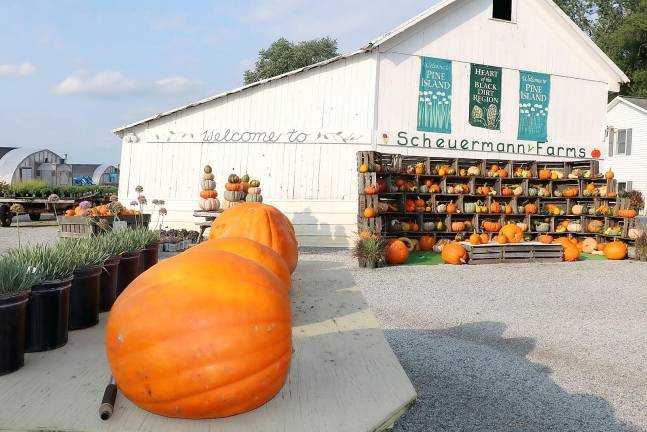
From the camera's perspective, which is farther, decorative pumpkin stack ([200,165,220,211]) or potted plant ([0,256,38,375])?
decorative pumpkin stack ([200,165,220,211])

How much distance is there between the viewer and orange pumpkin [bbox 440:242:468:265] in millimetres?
10578

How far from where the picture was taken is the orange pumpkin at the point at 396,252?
10.3 meters

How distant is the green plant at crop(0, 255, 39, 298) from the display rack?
9.45 metres

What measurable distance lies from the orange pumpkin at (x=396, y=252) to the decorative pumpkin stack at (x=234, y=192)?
312 cm

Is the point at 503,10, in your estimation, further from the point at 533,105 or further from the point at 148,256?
the point at 148,256

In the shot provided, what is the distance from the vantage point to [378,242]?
1000cm

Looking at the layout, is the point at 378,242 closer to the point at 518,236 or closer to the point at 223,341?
the point at 518,236

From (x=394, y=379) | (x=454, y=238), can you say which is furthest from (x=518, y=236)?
(x=394, y=379)

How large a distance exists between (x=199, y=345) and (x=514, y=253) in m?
10.4

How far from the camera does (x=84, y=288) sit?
8.63ft

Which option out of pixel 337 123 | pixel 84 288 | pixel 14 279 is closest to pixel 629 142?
pixel 337 123

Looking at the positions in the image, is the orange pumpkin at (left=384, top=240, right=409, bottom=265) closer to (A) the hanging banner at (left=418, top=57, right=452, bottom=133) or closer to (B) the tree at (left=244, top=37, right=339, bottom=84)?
(A) the hanging banner at (left=418, top=57, right=452, bottom=133)

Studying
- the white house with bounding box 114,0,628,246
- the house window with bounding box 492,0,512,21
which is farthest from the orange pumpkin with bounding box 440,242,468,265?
the house window with bounding box 492,0,512,21

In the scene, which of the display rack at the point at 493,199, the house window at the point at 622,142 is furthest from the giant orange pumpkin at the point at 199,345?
the house window at the point at 622,142
